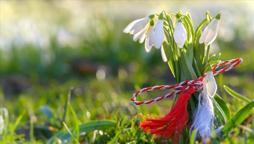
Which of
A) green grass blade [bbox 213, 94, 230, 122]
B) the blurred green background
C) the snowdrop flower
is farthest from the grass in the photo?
the snowdrop flower

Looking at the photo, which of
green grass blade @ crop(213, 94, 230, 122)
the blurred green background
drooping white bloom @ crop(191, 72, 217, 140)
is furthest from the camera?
the blurred green background

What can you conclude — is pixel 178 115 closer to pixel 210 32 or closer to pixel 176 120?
pixel 176 120

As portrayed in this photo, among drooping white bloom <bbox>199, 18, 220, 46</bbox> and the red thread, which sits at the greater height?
drooping white bloom <bbox>199, 18, 220, 46</bbox>

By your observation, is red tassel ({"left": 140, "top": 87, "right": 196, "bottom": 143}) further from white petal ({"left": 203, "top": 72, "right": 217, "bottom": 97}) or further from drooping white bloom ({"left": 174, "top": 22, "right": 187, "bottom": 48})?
drooping white bloom ({"left": 174, "top": 22, "right": 187, "bottom": 48})

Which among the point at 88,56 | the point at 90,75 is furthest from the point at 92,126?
the point at 88,56

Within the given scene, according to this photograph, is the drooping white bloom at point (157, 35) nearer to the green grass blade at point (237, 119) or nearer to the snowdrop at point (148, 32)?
the snowdrop at point (148, 32)

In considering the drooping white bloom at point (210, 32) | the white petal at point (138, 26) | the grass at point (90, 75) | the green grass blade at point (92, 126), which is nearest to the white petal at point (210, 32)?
the drooping white bloom at point (210, 32)

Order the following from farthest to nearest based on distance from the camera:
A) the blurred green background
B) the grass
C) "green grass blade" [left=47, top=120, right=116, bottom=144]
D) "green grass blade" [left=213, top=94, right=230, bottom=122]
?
the blurred green background
the grass
"green grass blade" [left=47, top=120, right=116, bottom=144]
"green grass blade" [left=213, top=94, right=230, bottom=122]
